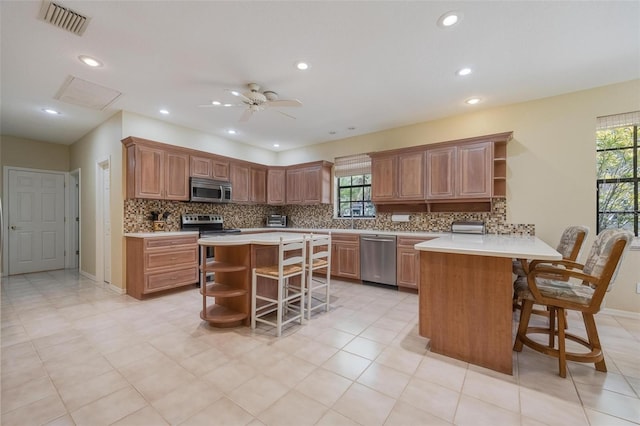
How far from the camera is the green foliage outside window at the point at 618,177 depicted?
3225 mm

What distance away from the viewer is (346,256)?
4707mm


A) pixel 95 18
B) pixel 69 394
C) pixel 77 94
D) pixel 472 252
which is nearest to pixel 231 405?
pixel 69 394

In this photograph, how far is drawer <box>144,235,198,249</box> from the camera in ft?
12.2

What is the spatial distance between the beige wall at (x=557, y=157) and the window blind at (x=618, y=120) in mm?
59

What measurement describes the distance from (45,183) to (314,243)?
6.34 m

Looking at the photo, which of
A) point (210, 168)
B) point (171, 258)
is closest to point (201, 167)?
point (210, 168)

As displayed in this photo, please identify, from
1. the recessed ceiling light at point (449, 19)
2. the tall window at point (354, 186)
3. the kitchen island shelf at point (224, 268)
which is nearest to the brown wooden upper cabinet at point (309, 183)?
the tall window at point (354, 186)

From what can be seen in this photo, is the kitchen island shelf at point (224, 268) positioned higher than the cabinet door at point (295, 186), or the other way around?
the cabinet door at point (295, 186)

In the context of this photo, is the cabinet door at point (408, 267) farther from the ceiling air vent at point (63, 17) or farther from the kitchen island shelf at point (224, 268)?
the ceiling air vent at point (63, 17)

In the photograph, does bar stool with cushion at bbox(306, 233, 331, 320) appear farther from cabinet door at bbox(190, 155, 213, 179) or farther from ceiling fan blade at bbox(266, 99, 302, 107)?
cabinet door at bbox(190, 155, 213, 179)

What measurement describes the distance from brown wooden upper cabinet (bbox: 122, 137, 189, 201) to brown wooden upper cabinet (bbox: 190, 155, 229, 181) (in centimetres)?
14

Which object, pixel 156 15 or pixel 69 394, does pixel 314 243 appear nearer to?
pixel 69 394

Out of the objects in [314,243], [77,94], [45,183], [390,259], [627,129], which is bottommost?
[390,259]

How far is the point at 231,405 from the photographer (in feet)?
5.48
